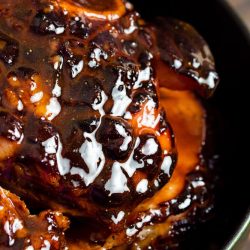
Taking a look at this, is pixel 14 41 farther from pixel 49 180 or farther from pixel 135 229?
pixel 135 229

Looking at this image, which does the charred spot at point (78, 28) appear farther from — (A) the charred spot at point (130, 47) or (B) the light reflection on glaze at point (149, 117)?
(B) the light reflection on glaze at point (149, 117)

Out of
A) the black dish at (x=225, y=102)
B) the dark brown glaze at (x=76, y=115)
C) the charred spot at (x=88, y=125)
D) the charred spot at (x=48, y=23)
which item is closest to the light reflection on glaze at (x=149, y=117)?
the dark brown glaze at (x=76, y=115)

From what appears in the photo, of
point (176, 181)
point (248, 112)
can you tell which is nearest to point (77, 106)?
point (176, 181)

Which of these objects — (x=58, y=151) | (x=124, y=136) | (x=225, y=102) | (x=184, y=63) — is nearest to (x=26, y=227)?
(x=58, y=151)

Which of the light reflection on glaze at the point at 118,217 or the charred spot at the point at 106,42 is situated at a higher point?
the charred spot at the point at 106,42

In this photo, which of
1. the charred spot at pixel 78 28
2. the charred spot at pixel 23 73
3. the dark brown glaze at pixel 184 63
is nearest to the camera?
the charred spot at pixel 23 73

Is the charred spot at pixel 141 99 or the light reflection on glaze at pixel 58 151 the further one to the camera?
the charred spot at pixel 141 99
